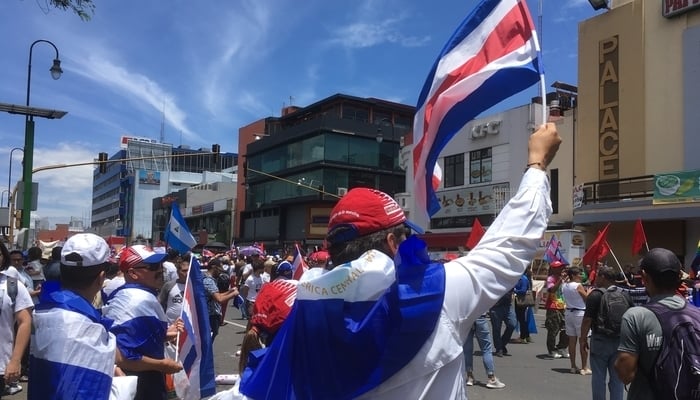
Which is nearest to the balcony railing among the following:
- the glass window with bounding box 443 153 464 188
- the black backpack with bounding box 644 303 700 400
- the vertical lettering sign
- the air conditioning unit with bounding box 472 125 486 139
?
the vertical lettering sign

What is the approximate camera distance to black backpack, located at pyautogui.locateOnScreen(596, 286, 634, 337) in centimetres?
632

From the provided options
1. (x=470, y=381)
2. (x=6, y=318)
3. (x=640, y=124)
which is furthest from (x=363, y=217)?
(x=640, y=124)

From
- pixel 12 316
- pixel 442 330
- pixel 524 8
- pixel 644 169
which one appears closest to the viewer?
pixel 442 330

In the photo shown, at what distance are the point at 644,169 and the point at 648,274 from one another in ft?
71.1

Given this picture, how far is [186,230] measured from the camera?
8.12 m

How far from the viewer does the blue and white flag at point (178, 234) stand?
8070 millimetres

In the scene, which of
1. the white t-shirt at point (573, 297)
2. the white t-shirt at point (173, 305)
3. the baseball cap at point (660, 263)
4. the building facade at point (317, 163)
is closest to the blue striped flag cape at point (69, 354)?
the baseball cap at point (660, 263)

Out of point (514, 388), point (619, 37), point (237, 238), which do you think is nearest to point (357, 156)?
point (237, 238)

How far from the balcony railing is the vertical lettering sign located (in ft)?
1.51

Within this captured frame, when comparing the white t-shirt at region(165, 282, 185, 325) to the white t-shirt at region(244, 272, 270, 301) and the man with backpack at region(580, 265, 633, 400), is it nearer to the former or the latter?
the man with backpack at region(580, 265, 633, 400)

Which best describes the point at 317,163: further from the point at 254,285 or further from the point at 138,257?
the point at 138,257

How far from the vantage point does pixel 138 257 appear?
170 inches

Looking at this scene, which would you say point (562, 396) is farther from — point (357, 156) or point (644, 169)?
point (357, 156)

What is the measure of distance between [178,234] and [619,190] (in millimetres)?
20448
